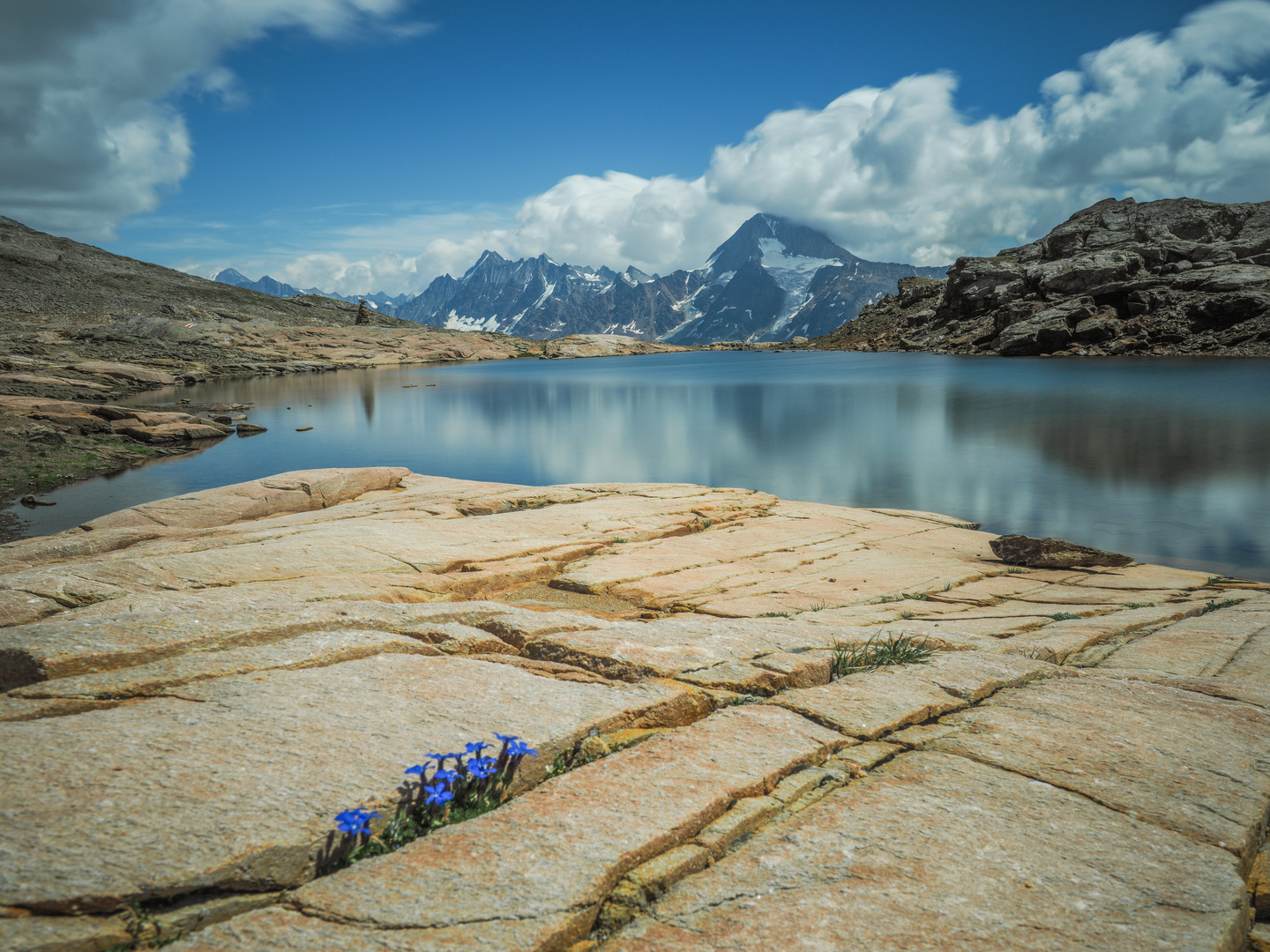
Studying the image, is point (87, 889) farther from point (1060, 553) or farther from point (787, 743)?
point (1060, 553)

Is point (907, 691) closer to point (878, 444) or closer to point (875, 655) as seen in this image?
point (875, 655)

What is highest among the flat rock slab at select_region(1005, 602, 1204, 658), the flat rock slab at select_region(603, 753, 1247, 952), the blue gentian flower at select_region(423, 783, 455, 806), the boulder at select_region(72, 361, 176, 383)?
the boulder at select_region(72, 361, 176, 383)

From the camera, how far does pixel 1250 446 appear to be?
3700 cm

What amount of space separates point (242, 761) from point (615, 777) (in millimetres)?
2478

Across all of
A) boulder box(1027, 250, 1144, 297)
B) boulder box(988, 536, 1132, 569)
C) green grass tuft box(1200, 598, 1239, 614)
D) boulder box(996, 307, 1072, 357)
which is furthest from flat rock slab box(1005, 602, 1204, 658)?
boulder box(1027, 250, 1144, 297)

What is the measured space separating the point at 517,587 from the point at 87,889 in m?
9.51

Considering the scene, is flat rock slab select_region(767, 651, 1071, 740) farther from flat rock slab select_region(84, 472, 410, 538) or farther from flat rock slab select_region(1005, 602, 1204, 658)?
flat rock slab select_region(84, 472, 410, 538)

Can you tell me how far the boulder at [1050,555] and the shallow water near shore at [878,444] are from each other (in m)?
6.89

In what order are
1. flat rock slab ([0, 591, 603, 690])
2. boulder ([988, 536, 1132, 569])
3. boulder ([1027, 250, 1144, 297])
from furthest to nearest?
1. boulder ([1027, 250, 1144, 297])
2. boulder ([988, 536, 1132, 569])
3. flat rock slab ([0, 591, 603, 690])

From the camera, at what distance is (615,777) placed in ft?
14.7

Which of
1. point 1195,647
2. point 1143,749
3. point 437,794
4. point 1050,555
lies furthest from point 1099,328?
point 437,794

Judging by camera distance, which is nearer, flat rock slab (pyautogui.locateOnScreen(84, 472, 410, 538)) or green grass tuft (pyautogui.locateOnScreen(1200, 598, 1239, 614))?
green grass tuft (pyautogui.locateOnScreen(1200, 598, 1239, 614))

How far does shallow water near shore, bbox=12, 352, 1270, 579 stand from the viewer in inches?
1037

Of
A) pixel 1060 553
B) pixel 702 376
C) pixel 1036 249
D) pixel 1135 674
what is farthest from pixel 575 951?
pixel 1036 249
